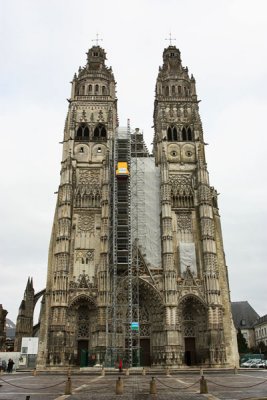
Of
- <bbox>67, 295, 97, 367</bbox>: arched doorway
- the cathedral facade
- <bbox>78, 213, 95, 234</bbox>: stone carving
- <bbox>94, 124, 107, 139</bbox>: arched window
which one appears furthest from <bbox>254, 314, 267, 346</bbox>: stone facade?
<bbox>94, 124, 107, 139</bbox>: arched window

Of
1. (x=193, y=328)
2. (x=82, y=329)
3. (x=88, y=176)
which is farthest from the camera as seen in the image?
(x=88, y=176)

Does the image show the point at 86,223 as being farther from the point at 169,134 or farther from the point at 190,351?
the point at 190,351

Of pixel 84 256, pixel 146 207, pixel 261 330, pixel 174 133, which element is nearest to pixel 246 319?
pixel 261 330

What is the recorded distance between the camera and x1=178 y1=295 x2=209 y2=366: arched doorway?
1431 inches

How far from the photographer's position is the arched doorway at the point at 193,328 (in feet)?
119

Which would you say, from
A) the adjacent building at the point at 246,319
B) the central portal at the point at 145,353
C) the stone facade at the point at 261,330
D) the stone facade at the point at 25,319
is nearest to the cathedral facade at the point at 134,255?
the central portal at the point at 145,353

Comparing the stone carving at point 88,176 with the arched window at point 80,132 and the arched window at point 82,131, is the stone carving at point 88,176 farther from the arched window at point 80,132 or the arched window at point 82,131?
the arched window at point 80,132

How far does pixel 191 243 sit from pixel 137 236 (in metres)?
5.52

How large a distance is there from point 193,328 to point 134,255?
8.92 metres

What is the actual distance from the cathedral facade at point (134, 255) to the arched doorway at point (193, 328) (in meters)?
0.09

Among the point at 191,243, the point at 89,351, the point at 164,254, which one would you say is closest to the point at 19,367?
the point at 89,351

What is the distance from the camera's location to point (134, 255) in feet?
127

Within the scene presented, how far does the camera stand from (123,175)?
41.4 meters

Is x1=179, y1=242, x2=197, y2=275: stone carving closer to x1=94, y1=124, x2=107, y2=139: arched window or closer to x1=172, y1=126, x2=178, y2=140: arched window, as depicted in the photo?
x1=172, y1=126, x2=178, y2=140: arched window
